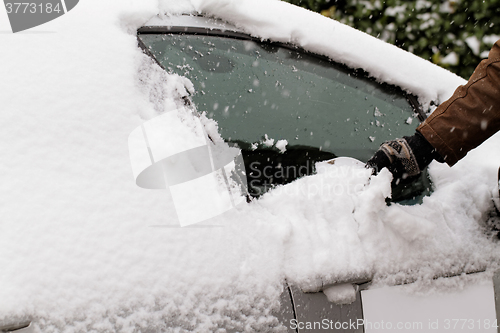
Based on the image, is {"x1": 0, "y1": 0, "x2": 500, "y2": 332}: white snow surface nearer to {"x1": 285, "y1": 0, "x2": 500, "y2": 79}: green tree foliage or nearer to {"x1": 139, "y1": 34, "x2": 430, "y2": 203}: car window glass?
{"x1": 139, "y1": 34, "x2": 430, "y2": 203}: car window glass

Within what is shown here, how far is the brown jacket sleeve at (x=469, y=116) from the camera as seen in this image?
4.66 feet

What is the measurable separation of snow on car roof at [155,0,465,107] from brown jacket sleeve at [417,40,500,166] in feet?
1.18

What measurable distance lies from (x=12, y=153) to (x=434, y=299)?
58.3 inches

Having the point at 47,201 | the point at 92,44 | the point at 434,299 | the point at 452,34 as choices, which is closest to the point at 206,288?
the point at 47,201

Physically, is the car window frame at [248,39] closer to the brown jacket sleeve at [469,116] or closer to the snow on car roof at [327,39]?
the snow on car roof at [327,39]

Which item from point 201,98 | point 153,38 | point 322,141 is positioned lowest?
point 322,141

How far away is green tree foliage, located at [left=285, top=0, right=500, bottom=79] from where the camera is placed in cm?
354

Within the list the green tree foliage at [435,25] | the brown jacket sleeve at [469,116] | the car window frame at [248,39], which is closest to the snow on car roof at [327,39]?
the car window frame at [248,39]

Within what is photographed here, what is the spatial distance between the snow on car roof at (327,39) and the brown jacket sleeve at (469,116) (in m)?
0.36

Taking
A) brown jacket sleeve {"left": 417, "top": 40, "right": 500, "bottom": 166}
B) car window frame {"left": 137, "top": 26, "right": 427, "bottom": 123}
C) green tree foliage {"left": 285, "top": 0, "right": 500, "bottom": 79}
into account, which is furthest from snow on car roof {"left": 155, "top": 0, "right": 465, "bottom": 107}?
green tree foliage {"left": 285, "top": 0, "right": 500, "bottom": 79}

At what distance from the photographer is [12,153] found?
1.15 m

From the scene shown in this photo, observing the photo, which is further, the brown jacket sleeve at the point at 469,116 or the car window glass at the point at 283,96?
the car window glass at the point at 283,96

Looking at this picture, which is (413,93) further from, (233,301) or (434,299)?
(233,301)

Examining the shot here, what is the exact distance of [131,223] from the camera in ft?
3.80
